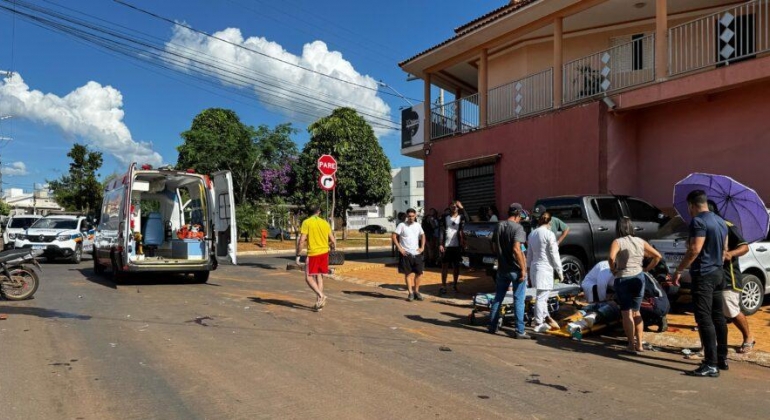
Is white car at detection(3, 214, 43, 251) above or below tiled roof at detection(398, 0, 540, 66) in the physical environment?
below

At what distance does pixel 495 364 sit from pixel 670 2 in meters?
11.4

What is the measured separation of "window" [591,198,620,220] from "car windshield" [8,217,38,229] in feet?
66.5

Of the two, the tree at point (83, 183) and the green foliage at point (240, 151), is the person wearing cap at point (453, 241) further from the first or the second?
the tree at point (83, 183)

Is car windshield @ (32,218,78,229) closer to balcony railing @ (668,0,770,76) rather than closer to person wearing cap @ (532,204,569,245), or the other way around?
person wearing cap @ (532,204,569,245)

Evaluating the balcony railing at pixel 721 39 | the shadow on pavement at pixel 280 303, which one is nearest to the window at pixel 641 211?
the balcony railing at pixel 721 39

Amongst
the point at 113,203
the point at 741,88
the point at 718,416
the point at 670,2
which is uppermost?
the point at 670,2

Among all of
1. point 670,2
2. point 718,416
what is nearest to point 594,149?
point 670,2

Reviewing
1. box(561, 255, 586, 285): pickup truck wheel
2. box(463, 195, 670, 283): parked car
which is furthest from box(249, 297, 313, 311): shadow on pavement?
box(561, 255, 586, 285): pickup truck wheel

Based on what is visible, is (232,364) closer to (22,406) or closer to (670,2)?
(22,406)

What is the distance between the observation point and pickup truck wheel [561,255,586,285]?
9883mm

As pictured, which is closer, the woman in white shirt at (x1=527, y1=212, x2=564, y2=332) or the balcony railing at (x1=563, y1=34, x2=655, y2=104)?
the woman in white shirt at (x1=527, y1=212, x2=564, y2=332)

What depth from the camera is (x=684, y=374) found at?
5.57 meters

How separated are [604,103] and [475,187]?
4.99 m

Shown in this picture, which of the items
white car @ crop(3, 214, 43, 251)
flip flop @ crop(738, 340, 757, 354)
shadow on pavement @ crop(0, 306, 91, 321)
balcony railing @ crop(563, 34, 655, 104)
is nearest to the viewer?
flip flop @ crop(738, 340, 757, 354)
